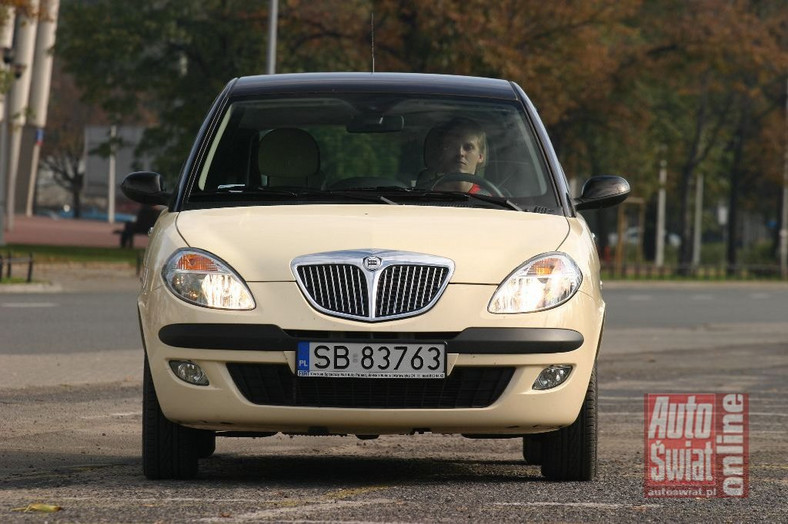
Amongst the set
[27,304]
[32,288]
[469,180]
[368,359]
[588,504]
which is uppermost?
[469,180]

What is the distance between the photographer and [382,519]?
19.4 feet

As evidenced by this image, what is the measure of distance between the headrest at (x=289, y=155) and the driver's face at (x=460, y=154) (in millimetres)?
571

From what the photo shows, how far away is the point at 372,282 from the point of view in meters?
6.52

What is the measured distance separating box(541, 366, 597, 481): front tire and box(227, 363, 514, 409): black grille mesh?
551mm

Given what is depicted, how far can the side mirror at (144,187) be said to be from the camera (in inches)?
309

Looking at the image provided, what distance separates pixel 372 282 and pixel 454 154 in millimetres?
1430

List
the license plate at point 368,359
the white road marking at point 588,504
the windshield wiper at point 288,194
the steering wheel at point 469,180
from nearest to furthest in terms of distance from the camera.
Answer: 1. the white road marking at point 588,504
2. the license plate at point 368,359
3. the windshield wiper at point 288,194
4. the steering wheel at point 469,180

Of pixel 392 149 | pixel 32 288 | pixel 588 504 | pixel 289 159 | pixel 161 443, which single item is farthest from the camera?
pixel 32 288

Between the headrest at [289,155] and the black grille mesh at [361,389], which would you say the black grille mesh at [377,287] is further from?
the headrest at [289,155]

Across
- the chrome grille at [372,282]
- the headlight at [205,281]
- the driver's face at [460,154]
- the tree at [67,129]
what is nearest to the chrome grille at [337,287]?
the chrome grille at [372,282]

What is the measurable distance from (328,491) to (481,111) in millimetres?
2151

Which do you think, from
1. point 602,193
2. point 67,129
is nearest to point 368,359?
point 602,193

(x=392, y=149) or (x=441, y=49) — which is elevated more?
(x=441, y=49)

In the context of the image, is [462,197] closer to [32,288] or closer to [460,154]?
[460,154]
